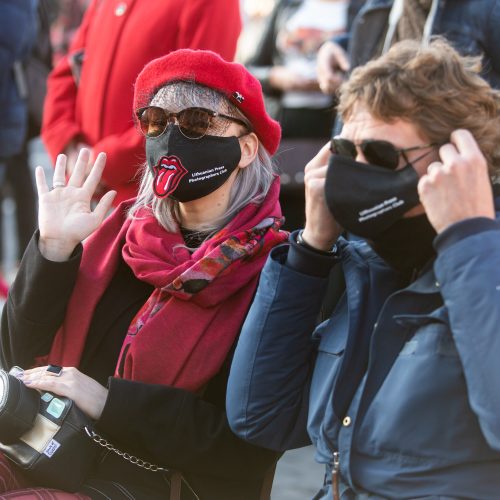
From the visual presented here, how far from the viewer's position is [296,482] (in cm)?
413

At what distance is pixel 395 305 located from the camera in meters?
2.32

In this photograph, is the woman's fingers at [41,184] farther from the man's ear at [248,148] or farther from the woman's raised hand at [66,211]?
the man's ear at [248,148]

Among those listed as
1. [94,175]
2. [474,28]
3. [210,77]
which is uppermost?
[210,77]

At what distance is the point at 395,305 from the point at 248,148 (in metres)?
1.01

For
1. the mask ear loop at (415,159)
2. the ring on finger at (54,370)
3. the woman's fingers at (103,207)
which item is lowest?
the ring on finger at (54,370)

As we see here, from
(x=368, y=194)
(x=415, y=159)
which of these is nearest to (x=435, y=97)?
(x=415, y=159)

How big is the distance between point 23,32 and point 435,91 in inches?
132

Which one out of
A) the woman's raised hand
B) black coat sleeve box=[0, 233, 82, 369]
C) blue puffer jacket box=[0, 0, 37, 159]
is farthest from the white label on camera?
blue puffer jacket box=[0, 0, 37, 159]

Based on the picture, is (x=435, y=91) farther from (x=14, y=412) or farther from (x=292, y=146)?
(x=292, y=146)

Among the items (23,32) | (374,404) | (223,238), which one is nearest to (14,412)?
(223,238)

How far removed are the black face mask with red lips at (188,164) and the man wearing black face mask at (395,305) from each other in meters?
0.54

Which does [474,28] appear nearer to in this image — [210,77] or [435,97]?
[210,77]

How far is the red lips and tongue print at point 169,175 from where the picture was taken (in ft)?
9.95

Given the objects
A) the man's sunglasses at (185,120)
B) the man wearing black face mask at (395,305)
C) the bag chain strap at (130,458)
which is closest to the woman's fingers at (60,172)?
the man's sunglasses at (185,120)
